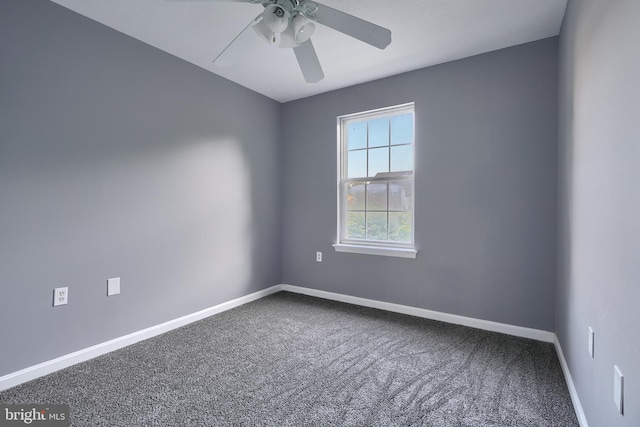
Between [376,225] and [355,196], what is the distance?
0.41 meters

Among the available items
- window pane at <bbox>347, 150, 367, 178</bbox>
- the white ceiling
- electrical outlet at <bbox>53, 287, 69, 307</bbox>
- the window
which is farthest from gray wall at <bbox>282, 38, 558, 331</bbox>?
electrical outlet at <bbox>53, 287, 69, 307</bbox>

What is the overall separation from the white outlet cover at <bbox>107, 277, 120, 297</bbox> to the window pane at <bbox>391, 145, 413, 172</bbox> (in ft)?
8.61

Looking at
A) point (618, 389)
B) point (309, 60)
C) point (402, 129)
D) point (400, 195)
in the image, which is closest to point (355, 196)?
point (400, 195)

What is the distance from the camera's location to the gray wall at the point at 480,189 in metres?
2.39

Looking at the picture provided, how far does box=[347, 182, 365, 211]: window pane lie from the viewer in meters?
3.40

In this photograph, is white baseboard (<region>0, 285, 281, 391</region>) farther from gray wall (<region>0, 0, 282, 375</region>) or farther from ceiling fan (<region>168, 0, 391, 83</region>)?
ceiling fan (<region>168, 0, 391, 83</region>)

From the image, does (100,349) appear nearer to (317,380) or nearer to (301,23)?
(317,380)

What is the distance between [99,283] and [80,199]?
0.61 metres

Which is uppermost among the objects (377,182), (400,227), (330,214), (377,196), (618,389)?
(377,182)

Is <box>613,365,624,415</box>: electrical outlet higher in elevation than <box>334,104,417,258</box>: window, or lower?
lower

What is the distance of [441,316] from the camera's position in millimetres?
2838

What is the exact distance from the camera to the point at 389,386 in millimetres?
1811

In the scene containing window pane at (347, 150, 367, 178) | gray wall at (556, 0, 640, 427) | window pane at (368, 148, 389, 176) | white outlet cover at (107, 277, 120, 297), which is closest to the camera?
gray wall at (556, 0, 640, 427)

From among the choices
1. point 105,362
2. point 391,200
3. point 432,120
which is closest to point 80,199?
point 105,362
